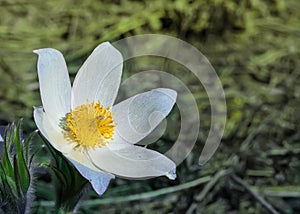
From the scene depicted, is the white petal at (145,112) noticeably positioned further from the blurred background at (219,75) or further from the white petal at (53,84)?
the blurred background at (219,75)

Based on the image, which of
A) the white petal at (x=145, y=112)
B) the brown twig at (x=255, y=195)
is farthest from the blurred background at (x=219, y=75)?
the white petal at (x=145, y=112)

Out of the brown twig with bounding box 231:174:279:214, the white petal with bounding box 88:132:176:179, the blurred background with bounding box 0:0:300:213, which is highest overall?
the white petal with bounding box 88:132:176:179

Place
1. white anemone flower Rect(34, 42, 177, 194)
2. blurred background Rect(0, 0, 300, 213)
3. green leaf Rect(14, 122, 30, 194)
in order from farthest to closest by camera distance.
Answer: blurred background Rect(0, 0, 300, 213) → white anemone flower Rect(34, 42, 177, 194) → green leaf Rect(14, 122, 30, 194)

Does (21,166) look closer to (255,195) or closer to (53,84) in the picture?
(53,84)

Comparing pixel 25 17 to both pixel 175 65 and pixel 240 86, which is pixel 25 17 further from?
pixel 240 86

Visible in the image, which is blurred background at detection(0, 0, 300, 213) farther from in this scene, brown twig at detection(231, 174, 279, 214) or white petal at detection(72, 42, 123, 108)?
white petal at detection(72, 42, 123, 108)

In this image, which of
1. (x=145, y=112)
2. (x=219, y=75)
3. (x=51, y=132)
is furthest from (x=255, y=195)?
(x=51, y=132)

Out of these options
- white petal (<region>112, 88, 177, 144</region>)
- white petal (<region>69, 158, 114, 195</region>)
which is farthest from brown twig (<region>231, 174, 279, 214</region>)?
white petal (<region>69, 158, 114, 195</region>)
